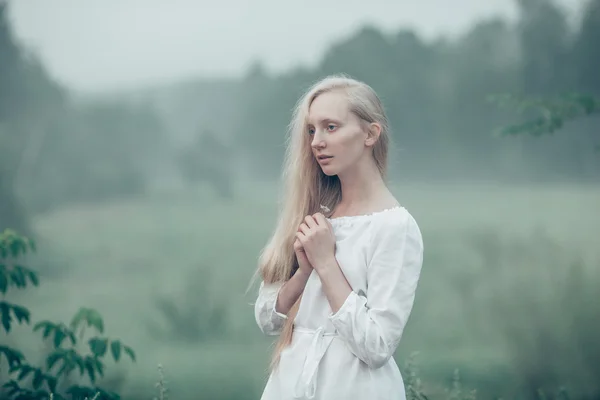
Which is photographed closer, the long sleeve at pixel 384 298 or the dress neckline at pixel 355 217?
the long sleeve at pixel 384 298

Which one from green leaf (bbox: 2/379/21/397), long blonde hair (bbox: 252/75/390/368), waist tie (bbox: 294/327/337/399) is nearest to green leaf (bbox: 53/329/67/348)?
green leaf (bbox: 2/379/21/397)

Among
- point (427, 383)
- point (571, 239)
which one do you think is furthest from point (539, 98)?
point (427, 383)

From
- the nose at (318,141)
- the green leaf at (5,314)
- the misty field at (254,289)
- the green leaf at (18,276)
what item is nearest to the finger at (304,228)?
the nose at (318,141)

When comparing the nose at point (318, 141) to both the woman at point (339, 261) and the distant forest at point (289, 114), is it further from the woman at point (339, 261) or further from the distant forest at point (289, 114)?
the distant forest at point (289, 114)

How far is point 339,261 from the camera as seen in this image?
2123mm

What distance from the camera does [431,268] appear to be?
200 inches

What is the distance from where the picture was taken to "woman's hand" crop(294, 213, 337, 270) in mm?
2085

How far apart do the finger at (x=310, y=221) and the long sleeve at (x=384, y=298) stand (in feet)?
0.54

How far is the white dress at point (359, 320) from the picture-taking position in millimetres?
1982

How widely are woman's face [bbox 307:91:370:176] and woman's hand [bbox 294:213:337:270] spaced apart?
169 millimetres

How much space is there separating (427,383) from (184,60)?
2.63m

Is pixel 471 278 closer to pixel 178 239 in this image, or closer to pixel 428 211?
pixel 428 211

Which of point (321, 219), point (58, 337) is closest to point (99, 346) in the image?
point (58, 337)

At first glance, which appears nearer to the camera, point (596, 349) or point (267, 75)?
point (596, 349)
